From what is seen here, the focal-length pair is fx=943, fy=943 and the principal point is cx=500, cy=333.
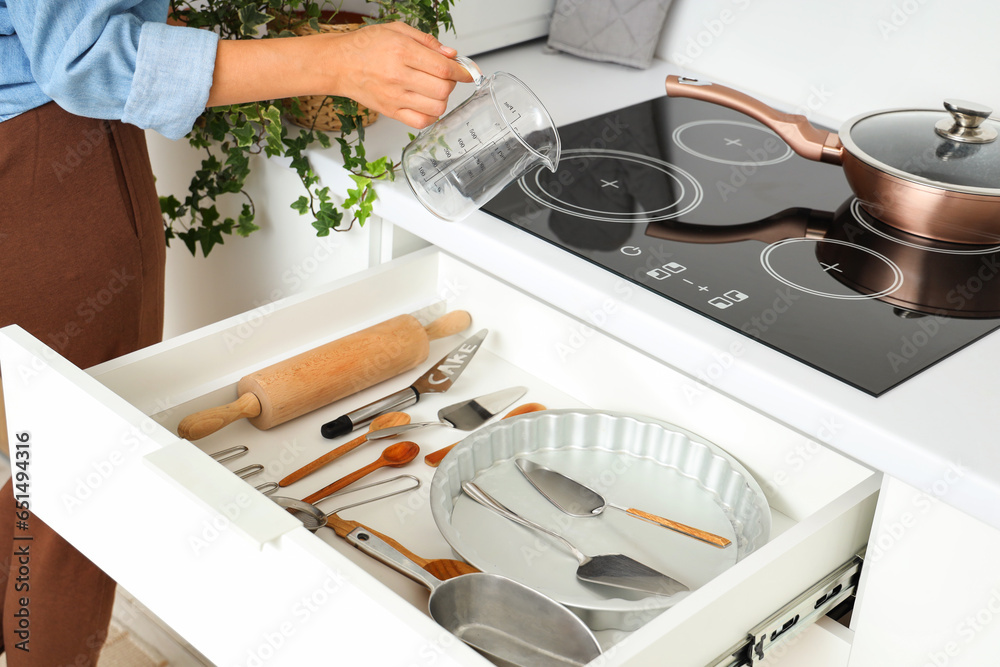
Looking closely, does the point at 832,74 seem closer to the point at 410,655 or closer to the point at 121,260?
the point at 121,260

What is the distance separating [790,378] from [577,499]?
0.75ft

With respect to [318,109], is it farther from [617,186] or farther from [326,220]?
[617,186]

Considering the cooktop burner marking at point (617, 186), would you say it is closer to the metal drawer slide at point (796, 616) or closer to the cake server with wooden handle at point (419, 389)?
the cake server with wooden handle at point (419, 389)

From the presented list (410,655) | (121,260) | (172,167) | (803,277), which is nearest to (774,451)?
(803,277)

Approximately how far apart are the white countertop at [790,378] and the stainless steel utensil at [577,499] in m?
0.13

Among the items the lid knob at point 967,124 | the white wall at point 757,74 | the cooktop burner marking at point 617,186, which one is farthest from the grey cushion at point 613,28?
the lid knob at point 967,124

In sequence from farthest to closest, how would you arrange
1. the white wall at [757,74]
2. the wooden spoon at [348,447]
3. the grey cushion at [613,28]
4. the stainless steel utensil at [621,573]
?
the grey cushion at [613,28]
the white wall at [757,74]
the wooden spoon at [348,447]
the stainless steel utensil at [621,573]

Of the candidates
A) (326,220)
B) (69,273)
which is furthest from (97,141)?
(326,220)

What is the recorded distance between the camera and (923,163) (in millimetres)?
906

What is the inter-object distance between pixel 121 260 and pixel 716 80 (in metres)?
0.91

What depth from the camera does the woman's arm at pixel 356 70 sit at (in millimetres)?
786

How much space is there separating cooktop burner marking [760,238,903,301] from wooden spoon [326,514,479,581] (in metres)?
0.38

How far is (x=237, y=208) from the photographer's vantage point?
49.6 inches

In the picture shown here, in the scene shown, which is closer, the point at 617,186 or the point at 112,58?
the point at 112,58
